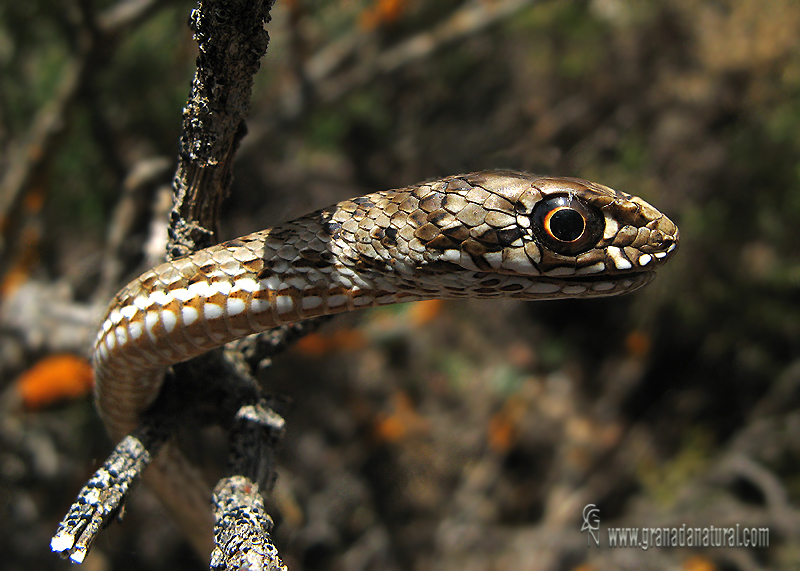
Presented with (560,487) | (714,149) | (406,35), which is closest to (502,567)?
(560,487)

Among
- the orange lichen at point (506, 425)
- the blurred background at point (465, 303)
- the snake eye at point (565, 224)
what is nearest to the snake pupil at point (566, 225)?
the snake eye at point (565, 224)

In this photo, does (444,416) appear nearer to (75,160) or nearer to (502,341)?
(502,341)

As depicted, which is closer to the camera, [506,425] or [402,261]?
[402,261]

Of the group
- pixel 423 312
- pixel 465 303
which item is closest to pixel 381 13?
pixel 423 312

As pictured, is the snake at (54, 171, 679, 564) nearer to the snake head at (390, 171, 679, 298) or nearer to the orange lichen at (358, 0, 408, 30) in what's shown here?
the snake head at (390, 171, 679, 298)

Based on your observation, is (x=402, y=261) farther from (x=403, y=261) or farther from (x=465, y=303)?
(x=465, y=303)

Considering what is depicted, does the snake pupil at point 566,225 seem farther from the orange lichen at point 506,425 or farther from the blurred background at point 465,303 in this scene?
the orange lichen at point 506,425
